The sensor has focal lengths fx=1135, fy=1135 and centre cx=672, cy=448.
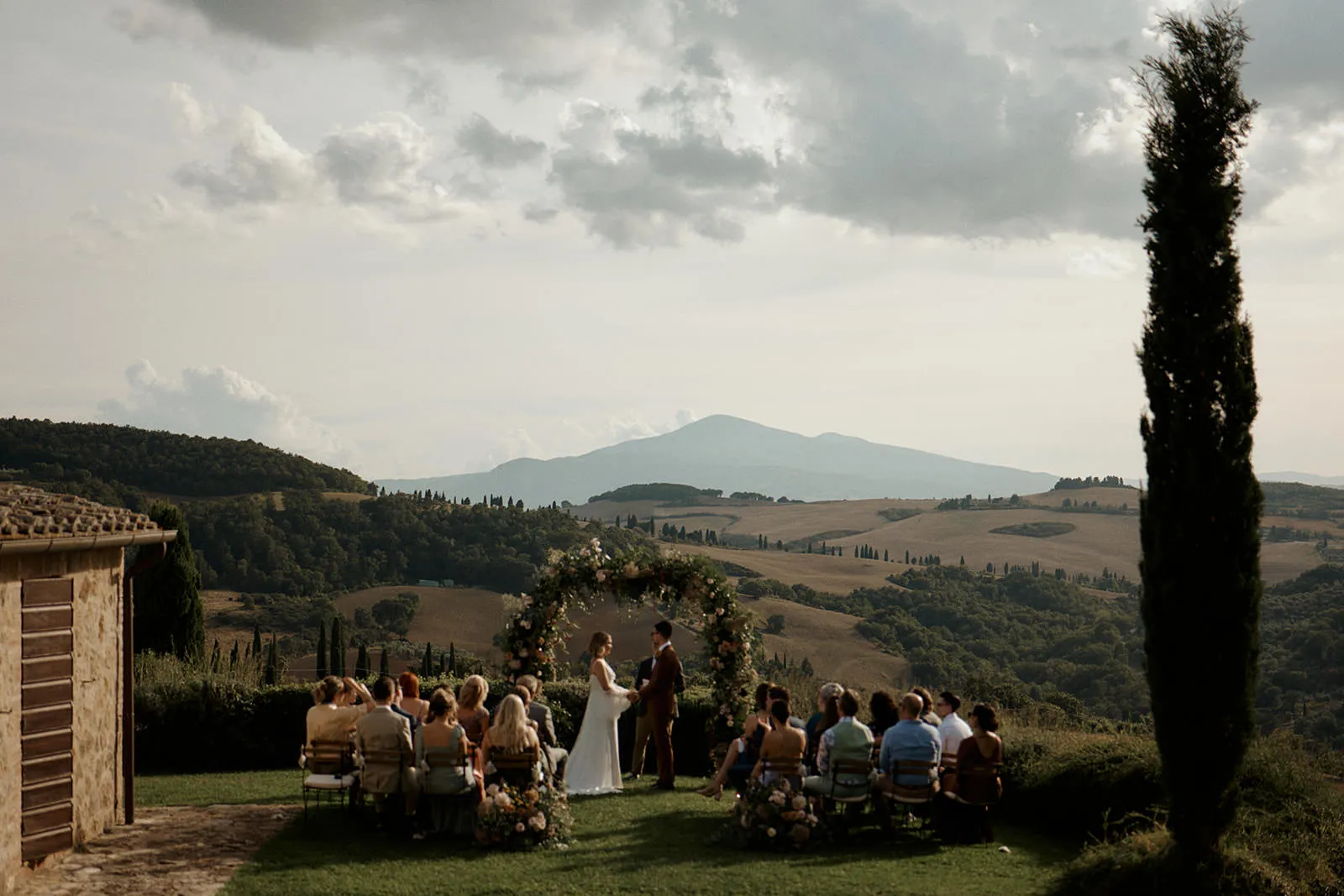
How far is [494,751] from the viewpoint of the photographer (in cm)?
1020

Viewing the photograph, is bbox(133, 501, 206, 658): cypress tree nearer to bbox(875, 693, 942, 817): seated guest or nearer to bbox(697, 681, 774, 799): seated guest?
bbox(697, 681, 774, 799): seated guest

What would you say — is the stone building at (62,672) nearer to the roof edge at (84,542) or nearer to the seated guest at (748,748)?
the roof edge at (84,542)

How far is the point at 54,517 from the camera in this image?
9.25 metres

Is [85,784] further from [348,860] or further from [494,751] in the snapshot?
[494,751]

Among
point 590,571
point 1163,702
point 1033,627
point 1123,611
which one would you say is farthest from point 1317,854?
point 1123,611

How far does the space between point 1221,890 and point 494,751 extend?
5.94 meters

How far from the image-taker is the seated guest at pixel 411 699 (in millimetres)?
11344

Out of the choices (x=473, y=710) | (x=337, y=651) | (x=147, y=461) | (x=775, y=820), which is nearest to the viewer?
(x=775, y=820)

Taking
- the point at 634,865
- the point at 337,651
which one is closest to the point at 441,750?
the point at 634,865

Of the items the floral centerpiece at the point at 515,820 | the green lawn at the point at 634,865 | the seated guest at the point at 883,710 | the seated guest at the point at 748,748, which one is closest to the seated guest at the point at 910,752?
the green lawn at the point at 634,865

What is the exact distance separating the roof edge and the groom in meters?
5.37

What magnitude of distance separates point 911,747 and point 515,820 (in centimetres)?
359

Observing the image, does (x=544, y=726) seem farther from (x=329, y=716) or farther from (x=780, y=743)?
(x=780, y=743)

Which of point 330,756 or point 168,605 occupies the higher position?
point 168,605
